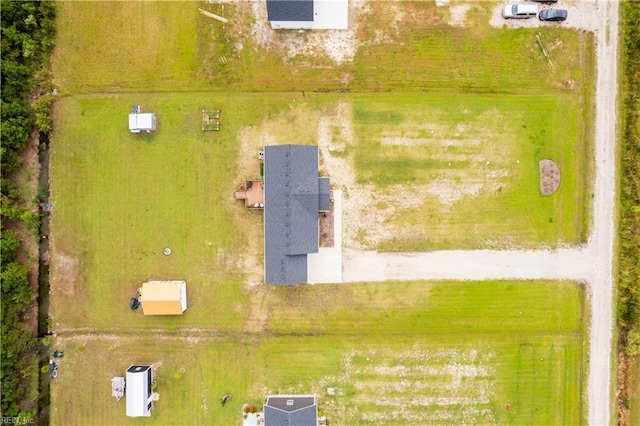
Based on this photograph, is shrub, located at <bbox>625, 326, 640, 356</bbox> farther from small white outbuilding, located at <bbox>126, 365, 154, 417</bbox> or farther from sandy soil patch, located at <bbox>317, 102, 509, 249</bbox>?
small white outbuilding, located at <bbox>126, 365, 154, 417</bbox>

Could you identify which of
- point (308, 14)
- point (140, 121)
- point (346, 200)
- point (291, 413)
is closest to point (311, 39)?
point (308, 14)

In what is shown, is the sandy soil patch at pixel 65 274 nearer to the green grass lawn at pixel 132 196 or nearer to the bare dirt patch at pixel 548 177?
the green grass lawn at pixel 132 196

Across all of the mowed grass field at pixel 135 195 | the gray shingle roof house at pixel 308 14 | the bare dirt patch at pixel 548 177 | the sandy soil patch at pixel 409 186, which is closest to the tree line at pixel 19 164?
the mowed grass field at pixel 135 195

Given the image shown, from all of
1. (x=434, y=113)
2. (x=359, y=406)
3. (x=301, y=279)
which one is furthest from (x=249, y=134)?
(x=359, y=406)

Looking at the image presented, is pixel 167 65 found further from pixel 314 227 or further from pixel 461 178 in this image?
pixel 461 178

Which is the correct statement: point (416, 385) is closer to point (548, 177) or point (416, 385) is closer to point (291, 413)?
point (291, 413)
